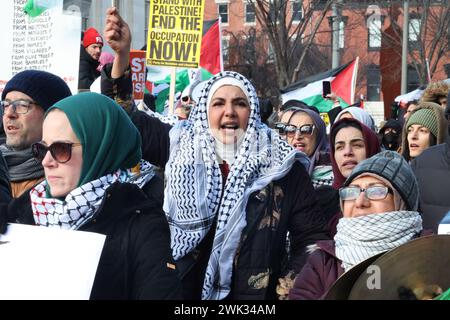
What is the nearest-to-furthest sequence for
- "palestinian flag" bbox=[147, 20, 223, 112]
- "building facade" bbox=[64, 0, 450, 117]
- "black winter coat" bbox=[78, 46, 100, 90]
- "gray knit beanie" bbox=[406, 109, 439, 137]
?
"gray knit beanie" bbox=[406, 109, 439, 137]
"black winter coat" bbox=[78, 46, 100, 90]
"palestinian flag" bbox=[147, 20, 223, 112]
"building facade" bbox=[64, 0, 450, 117]

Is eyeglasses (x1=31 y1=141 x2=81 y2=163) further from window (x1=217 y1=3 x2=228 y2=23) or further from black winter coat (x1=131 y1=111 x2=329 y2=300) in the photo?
window (x1=217 y1=3 x2=228 y2=23)

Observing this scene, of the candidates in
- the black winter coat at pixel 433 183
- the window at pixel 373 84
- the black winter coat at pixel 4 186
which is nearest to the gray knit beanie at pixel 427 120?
the black winter coat at pixel 433 183

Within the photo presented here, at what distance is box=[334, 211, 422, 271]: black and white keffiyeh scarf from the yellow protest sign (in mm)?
5348

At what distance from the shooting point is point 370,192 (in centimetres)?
396

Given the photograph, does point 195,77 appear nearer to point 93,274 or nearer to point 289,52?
point 93,274

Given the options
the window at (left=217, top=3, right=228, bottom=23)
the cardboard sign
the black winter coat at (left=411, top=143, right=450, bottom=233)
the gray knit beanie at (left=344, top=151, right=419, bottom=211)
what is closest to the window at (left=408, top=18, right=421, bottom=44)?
the cardboard sign

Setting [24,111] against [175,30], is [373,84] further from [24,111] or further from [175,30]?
[24,111]

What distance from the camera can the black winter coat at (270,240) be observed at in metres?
4.26

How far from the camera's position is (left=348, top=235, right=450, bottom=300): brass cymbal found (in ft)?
8.46

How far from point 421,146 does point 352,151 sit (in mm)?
1591

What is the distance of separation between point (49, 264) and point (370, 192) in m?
1.50

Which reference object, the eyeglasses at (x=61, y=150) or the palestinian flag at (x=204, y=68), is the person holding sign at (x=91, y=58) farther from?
the eyeglasses at (x=61, y=150)

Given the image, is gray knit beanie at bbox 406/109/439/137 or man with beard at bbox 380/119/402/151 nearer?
gray knit beanie at bbox 406/109/439/137

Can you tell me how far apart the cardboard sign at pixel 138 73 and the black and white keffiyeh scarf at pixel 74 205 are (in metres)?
4.26
